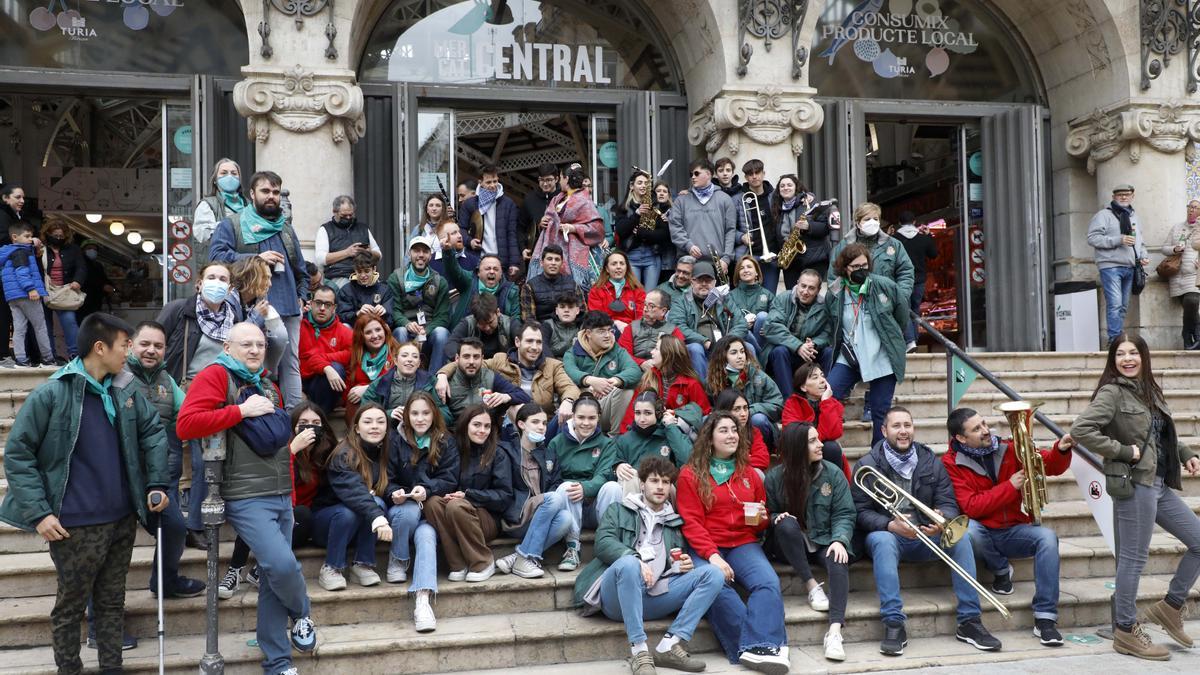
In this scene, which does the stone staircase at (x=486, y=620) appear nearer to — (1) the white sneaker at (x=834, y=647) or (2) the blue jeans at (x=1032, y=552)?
(1) the white sneaker at (x=834, y=647)

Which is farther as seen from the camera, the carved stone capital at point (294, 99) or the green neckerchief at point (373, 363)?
the carved stone capital at point (294, 99)

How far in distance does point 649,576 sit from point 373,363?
3148 mm

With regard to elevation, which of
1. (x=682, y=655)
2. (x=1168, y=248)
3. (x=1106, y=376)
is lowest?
(x=682, y=655)

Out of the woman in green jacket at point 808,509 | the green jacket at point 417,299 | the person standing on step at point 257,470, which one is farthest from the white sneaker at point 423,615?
the green jacket at point 417,299

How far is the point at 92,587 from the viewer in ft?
16.8

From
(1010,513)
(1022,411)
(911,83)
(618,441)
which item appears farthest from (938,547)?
(911,83)

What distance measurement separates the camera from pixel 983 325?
12.8 metres

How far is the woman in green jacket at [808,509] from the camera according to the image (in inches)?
244

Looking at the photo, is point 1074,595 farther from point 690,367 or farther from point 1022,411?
point 690,367

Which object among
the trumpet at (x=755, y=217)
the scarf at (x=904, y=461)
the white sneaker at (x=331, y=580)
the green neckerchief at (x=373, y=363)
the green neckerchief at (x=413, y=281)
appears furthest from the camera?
the trumpet at (x=755, y=217)

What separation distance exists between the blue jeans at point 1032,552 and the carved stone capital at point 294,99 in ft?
23.3

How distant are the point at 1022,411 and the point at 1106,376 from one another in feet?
2.09

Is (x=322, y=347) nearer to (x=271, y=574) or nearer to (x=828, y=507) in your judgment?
(x=271, y=574)

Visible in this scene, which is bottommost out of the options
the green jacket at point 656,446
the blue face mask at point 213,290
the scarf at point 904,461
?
the scarf at point 904,461
